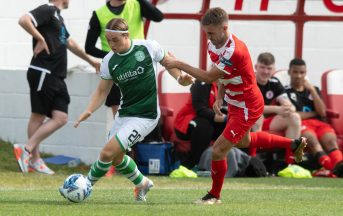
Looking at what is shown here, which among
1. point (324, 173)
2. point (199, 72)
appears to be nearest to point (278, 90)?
point (324, 173)

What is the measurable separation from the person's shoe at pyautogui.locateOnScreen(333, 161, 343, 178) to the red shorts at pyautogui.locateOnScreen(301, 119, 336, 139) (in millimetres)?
690

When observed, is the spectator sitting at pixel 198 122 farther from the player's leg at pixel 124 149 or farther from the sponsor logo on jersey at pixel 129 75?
the sponsor logo on jersey at pixel 129 75

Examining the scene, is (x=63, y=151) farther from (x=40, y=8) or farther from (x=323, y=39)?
(x=323, y=39)

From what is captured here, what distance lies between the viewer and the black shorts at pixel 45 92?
41.0 feet

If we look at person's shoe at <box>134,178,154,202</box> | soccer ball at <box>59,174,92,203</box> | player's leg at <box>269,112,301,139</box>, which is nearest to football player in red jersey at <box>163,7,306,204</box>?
person's shoe at <box>134,178,154,202</box>

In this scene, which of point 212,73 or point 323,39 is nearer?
point 212,73

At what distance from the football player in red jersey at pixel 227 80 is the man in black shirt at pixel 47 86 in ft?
10.8

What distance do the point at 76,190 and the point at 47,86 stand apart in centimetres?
→ 358

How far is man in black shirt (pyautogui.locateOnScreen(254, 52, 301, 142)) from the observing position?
13.1 m

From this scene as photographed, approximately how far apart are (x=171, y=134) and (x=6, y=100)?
2121 mm

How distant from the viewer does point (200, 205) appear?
9078 millimetres

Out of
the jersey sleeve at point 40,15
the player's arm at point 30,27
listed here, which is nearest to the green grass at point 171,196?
the player's arm at point 30,27

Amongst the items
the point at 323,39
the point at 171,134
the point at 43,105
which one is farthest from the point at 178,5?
the point at 43,105

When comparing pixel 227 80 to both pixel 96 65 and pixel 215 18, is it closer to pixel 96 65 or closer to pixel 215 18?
pixel 215 18
